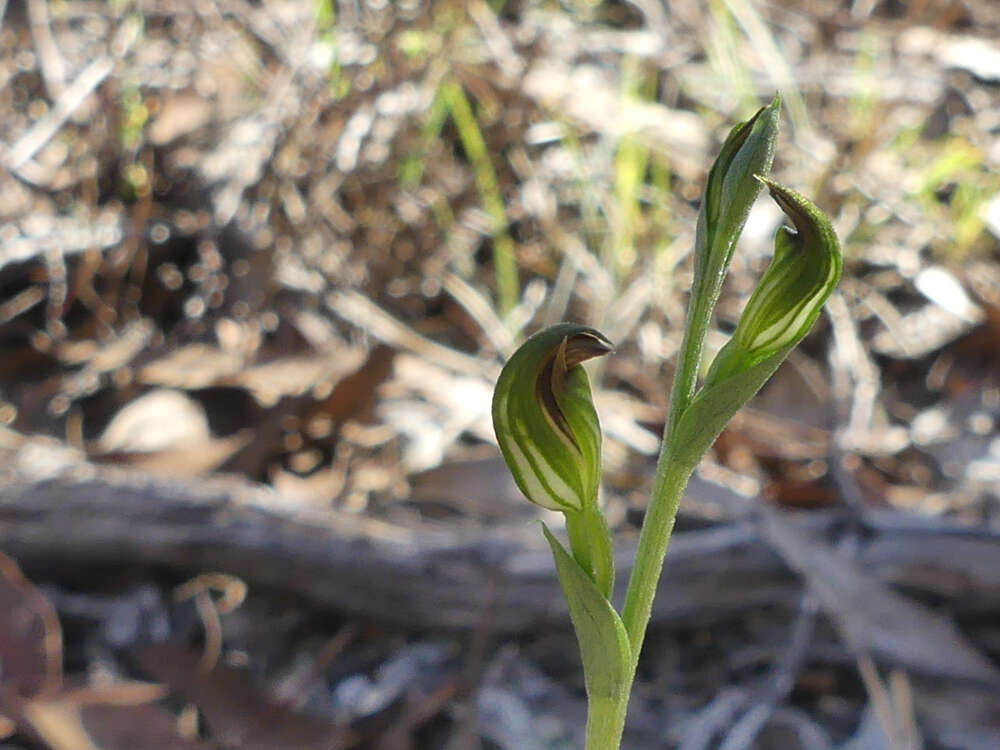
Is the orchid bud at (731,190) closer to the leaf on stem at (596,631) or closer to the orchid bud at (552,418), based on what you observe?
the orchid bud at (552,418)

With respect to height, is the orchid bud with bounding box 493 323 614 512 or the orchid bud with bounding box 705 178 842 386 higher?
the orchid bud with bounding box 705 178 842 386

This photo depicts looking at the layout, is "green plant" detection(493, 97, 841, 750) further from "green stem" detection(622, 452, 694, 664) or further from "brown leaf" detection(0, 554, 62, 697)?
"brown leaf" detection(0, 554, 62, 697)

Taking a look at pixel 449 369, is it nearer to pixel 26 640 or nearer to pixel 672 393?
pixel 26 640

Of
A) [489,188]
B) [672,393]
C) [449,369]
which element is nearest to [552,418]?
[672,393]

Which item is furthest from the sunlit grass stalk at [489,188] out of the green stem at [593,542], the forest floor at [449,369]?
the green stem at [593,542]

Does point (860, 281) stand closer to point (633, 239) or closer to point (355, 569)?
point (633, 239)

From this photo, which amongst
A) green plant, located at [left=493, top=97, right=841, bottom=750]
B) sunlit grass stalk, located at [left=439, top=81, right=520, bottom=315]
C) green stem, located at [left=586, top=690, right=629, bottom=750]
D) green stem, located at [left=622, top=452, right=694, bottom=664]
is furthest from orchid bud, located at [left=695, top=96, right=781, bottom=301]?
sunlit grass stalk, located at [left=439, top=81, right=520, bottom=315]
